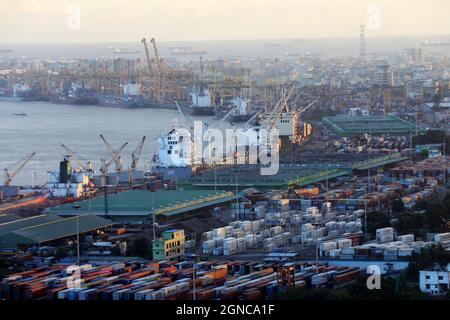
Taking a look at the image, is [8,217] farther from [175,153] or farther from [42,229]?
[175,153]

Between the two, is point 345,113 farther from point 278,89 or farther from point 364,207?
point 364,207

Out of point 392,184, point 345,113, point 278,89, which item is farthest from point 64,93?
point 392,184

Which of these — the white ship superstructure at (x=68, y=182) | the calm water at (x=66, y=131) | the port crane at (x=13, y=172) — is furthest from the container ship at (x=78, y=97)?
the white ship superstructure at (x=68, y=182)

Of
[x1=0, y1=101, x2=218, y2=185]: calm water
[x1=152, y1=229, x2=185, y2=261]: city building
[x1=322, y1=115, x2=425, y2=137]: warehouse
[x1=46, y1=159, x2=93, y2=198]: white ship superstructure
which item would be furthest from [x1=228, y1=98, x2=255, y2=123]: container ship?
[x1=152, y1=229, x2=185, y2=261]: city building

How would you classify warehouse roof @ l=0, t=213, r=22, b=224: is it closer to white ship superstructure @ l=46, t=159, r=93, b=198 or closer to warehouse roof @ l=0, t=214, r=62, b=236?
warehouse roof @ l=0, t=214, r=62, b=236

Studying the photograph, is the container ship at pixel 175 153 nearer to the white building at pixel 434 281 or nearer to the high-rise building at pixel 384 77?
the white building at pixel 434 281
